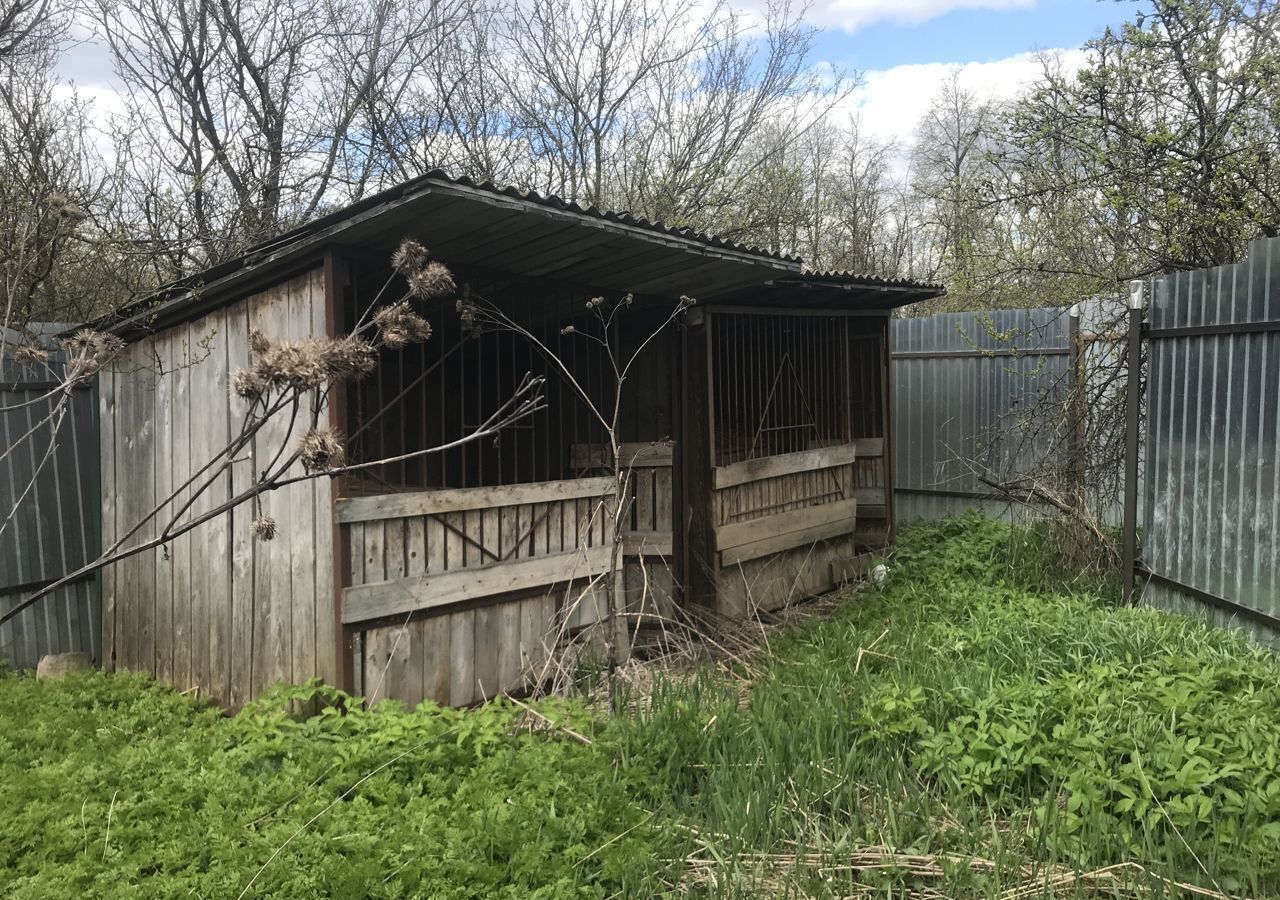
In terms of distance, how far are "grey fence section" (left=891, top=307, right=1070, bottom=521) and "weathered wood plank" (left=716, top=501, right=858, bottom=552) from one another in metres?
1.75

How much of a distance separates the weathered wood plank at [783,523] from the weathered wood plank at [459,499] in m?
1.43

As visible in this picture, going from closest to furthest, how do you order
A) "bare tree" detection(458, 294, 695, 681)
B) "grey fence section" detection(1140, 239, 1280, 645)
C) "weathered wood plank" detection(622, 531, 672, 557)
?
"grey fence section" detection(1140, 239, 1280, 645), "bare tree" detection(458, 294, 695, 681), "weathered wood plank" detection(622, 531, 672, 557)

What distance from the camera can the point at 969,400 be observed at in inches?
384

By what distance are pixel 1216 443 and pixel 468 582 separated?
4.27 meters

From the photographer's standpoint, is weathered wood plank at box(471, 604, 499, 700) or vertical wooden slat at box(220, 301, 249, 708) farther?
weathered wood plank at box(471, 604, 499, 700)

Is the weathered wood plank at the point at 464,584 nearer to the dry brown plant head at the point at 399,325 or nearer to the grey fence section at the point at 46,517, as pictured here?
the dry brown plant head at the point at 399,325

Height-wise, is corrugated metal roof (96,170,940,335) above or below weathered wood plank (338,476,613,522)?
above

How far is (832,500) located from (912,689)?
4122 millimetres

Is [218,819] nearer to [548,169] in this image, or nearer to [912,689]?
[912,689]

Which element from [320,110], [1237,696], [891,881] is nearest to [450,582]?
[891,881]

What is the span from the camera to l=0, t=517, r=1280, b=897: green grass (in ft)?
9.00

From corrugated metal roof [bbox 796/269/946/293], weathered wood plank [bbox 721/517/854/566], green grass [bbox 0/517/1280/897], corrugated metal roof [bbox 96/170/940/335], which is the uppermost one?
corrugated metal roof [bbox 796/269/946/293]

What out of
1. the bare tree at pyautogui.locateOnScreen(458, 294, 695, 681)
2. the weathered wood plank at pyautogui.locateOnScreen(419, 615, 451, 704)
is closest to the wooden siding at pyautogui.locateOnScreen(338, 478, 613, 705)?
the weathered wood plank at pyautogui.locateOnScreen(419, 615, 451, 704)

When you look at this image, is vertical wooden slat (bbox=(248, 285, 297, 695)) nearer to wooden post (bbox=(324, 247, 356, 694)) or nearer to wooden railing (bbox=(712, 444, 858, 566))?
wooden post (bbox=(324, 247, 356, 694))
